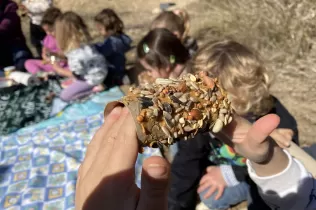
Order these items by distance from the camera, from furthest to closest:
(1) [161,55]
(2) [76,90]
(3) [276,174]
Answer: (2) [76,90] → (1) [161,55] → (3) [276,174]

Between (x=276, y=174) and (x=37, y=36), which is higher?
(x=276, y=174)

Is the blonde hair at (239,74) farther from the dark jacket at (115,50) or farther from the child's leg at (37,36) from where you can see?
the child's leg at (37,36)

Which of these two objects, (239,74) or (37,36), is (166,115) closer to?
(239,74)

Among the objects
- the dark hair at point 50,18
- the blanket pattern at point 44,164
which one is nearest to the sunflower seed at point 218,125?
the blanket pattern at point 44,164

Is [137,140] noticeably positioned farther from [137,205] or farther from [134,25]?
[134,25]

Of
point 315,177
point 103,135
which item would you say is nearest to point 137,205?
point 103,135

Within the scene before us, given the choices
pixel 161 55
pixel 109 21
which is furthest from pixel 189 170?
pixel 109 21
